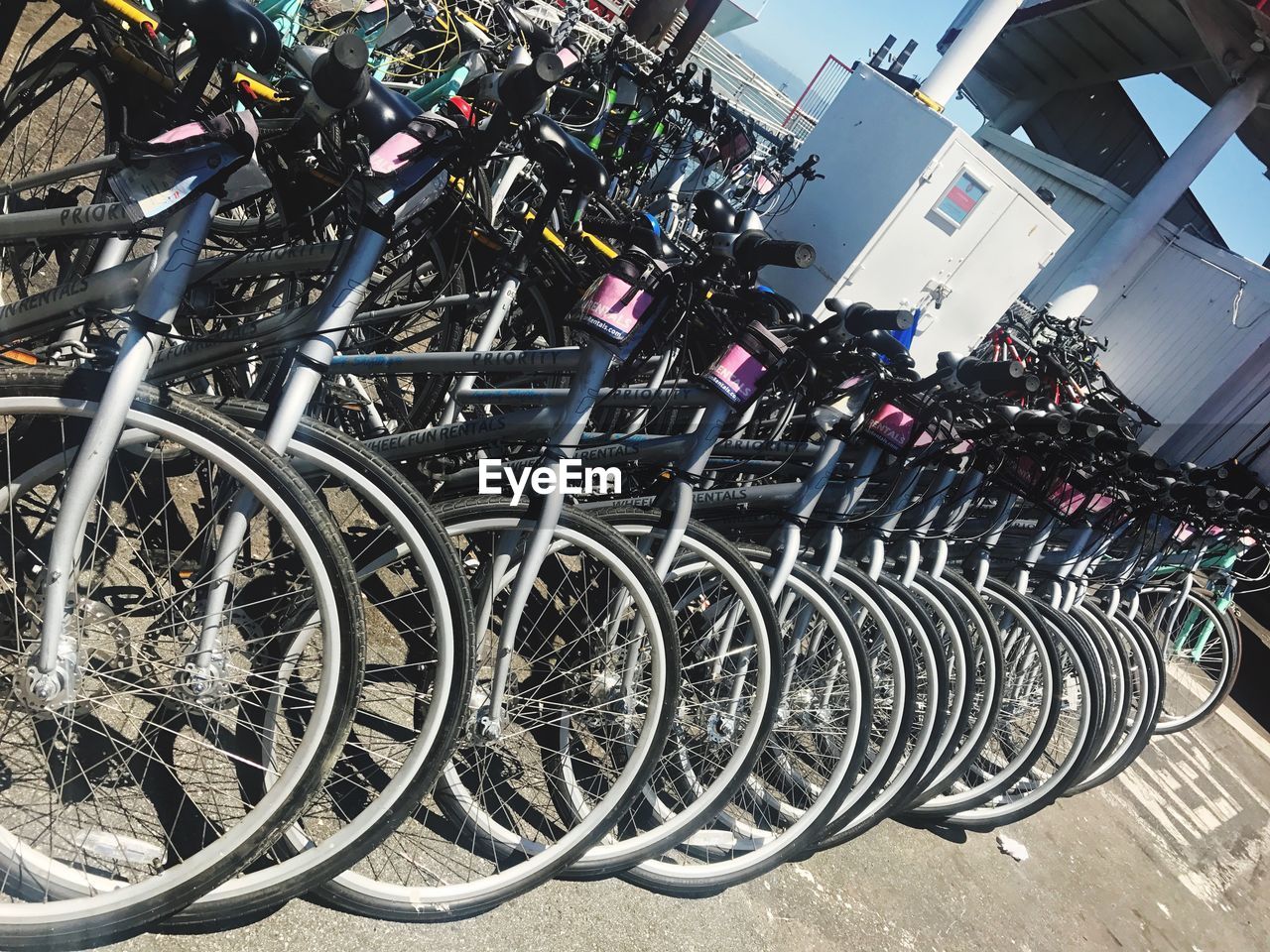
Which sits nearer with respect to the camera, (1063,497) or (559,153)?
(559,153)

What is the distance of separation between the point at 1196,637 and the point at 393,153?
6.12m

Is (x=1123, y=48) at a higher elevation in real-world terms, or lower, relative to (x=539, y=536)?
higher

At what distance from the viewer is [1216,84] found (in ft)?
43.1

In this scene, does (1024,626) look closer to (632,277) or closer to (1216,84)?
(632,277)

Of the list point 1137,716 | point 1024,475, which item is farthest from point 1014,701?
point 1024,475

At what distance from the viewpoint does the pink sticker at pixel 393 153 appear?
1.75m

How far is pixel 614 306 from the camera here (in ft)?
7.02

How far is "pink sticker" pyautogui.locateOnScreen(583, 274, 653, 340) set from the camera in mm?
2129

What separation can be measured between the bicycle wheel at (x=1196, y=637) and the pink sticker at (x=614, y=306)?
4600mm

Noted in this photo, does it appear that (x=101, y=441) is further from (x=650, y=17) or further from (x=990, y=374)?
(x=650, y=17)

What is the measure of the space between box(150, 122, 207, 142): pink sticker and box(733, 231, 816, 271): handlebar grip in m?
1.23

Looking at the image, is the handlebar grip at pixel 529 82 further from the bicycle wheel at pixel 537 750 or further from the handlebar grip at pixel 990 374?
the handlebar grip at pixel 990 374

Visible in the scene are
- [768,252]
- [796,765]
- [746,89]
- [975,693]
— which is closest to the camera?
[768,252]

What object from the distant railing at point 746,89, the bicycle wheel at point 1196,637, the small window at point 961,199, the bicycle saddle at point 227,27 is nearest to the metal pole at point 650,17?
the distant railing at point 746,89
